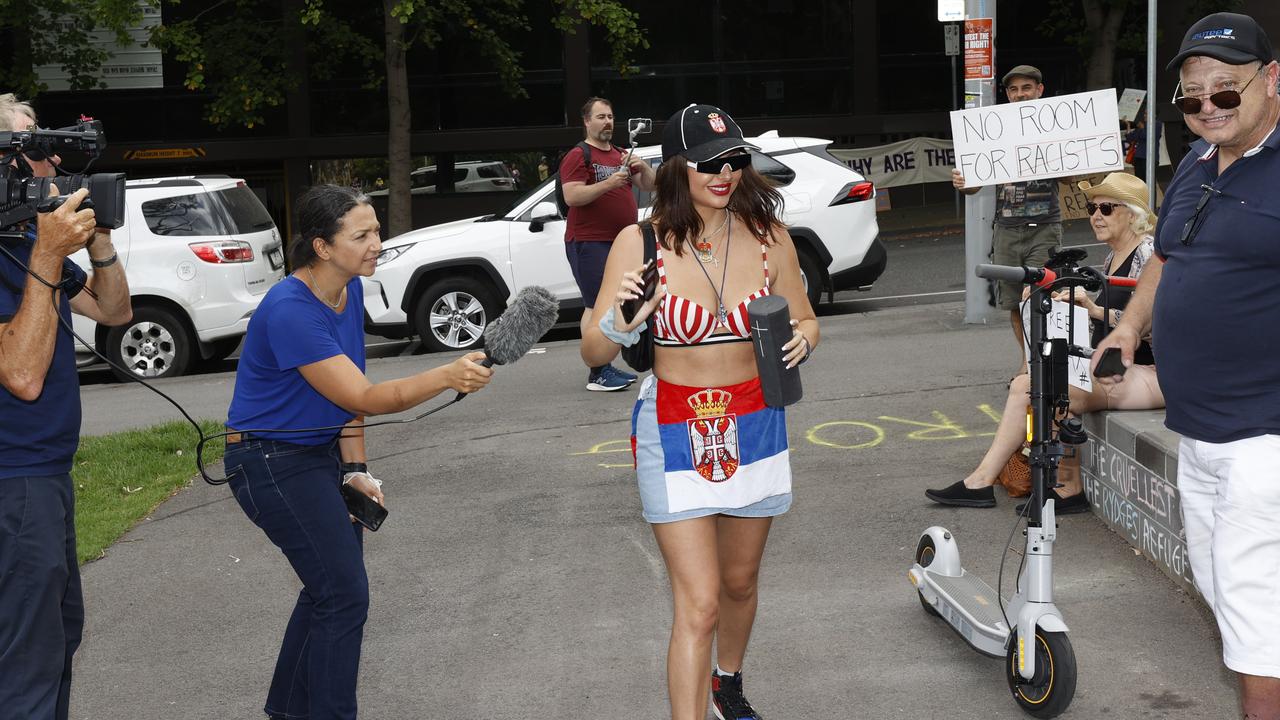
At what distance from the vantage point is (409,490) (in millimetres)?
7789

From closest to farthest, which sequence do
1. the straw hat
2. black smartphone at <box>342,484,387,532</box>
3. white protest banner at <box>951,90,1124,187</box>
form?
black smartphone at <box>342,484,387,532</box> → the straw hat → white protest banner at <box>951,90,1124,187</box>

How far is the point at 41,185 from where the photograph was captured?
365 centimetres

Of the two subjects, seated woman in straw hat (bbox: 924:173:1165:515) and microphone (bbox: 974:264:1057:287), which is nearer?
microphone (bbox: 974:264:1057:287)

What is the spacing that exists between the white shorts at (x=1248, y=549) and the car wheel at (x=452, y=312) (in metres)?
9.47

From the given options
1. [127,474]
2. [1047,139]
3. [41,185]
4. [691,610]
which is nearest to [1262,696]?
[691,610]

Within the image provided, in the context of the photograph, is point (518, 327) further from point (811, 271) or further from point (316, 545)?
point (811, 271)

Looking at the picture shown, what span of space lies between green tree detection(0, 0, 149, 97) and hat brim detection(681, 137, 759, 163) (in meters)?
17.0

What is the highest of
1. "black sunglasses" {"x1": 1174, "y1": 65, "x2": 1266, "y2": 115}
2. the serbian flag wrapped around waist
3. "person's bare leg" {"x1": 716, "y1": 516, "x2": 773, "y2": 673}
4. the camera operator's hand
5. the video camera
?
"black sunglasses" {"x1": 1174, "y1": 65, "x2": 1266, "y2": 115}

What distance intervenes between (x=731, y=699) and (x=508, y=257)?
28.2ft

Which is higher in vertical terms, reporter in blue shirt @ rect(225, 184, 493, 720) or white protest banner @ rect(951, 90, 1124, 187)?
white protest banner @ rect(951, 90, 1124, 187)

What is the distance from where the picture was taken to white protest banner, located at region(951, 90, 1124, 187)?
8.19 meters

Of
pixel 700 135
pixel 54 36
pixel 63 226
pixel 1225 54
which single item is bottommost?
pixel 63 226

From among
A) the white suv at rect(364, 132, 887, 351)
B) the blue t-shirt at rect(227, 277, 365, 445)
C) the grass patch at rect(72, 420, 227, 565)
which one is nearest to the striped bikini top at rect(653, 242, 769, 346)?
the blue t-shirt at rect(227, 277, 365, 445)

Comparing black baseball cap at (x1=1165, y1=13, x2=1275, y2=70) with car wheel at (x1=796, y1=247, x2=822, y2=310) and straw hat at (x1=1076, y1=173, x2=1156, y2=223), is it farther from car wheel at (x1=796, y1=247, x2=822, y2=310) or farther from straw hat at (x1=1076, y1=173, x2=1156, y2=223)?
car wheel at (x1=796, y1=247, x2=822, y2=310)
